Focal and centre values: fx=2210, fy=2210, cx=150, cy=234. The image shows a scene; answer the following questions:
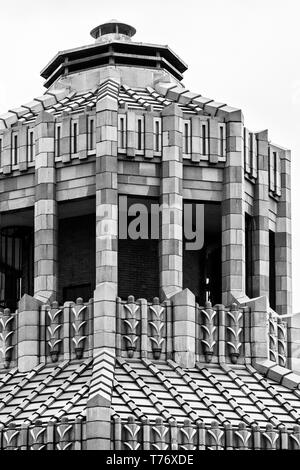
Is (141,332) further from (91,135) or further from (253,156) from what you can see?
(253,156)

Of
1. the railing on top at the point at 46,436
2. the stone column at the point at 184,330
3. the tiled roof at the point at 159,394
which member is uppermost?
the stone column at the point at 184,330

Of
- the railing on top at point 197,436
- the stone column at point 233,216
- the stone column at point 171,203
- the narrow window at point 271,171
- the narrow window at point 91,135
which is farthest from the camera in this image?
the narrow window at point 271,171

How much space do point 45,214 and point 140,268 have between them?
4.25 m

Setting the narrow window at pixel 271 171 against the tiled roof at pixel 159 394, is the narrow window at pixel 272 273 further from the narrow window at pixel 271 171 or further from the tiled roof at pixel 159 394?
the tiled roof at pixel 159 394

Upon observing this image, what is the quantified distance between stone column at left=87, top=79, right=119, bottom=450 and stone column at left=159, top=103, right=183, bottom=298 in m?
1.80

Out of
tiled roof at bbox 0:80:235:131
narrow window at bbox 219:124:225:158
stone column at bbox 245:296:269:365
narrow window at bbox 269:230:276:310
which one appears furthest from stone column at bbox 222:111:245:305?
narrow window at bbox 269:230:276:310

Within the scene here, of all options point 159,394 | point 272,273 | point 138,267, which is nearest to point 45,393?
point 159,394

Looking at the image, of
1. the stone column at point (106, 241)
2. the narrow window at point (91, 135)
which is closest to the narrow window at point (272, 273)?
the stone column at point (106, 241)

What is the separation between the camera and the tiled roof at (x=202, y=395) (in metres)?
75.4

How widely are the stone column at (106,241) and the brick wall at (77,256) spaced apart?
3.21m

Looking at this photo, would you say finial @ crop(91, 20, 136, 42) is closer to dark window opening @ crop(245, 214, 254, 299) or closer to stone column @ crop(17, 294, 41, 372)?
dark window opening @ crop(245, 214, 254, 299)
